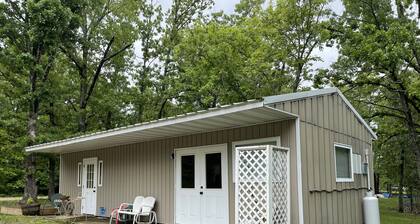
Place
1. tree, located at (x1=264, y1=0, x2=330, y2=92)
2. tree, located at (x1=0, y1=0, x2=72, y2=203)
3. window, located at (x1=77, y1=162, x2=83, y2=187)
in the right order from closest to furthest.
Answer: window, located at (x1=77, y1=162, x2=83, y2=187) → tree, located at (x1=0, y1=0, x2=72, y2=203) → tree, located at (x1=264, y1=0, x2=330, y2=92)

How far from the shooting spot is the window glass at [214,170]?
7.55m

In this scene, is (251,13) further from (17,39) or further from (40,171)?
(40,171)

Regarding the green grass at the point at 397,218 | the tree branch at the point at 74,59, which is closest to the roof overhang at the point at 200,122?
the green grass at the point at 397,218

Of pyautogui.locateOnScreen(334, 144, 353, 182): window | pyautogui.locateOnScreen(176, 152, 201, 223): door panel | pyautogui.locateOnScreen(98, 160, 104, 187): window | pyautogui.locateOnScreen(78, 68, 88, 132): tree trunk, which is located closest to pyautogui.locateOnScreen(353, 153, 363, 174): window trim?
pyautogui.locateOnScreen(334, 144, 353, 182): window

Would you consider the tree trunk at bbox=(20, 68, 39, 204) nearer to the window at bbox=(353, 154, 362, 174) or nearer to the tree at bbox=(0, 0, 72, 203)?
the tree at bbox=(0, 0, 72, 203)

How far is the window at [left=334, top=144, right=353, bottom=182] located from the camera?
24.4 ft

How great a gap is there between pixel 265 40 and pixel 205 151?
1041 centimetres

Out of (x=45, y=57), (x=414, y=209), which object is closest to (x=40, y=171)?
(x=45, y=57)

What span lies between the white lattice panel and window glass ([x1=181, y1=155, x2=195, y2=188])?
2399 mm

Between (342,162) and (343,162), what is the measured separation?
0.20 ft

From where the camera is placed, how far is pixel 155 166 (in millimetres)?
9078

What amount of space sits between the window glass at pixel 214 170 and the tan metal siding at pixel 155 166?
28cm

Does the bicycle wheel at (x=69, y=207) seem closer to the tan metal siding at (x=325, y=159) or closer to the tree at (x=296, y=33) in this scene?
the tan metal siding at (x=325, y=159)

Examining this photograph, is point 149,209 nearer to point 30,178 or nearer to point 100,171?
point 100,171
